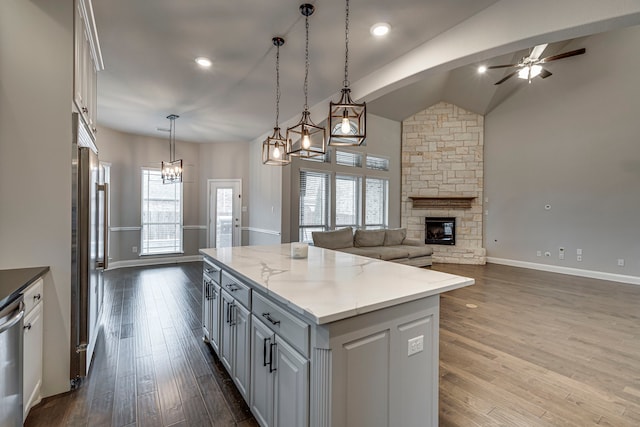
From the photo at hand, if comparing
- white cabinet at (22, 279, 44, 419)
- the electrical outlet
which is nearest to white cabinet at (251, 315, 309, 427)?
the electrical outlet

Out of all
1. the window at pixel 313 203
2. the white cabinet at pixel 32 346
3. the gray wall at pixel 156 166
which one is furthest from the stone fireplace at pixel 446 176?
the white cabinet at pixel 32 346

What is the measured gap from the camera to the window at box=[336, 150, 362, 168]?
691cm

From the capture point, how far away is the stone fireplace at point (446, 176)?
7.33 metres

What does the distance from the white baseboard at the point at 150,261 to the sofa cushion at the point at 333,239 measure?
12.1ft

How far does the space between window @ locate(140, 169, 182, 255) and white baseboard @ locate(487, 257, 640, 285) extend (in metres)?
7.74

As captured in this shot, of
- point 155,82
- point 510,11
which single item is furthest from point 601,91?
point 155,82

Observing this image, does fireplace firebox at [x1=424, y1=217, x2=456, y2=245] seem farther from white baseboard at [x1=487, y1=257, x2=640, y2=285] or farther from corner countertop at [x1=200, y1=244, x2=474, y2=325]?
corner countertop at [x1=200, y1=244, x2=474, y2=325]

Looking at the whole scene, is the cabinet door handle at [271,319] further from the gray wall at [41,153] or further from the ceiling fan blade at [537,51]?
the ceiling fan blade at [537,51]

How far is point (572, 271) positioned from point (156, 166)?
Result: 9.22m

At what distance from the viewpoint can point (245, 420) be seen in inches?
73.4

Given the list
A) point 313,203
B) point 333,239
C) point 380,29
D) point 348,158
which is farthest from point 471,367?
point 348,158

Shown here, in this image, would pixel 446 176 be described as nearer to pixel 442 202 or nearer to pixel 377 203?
pixel 442 202

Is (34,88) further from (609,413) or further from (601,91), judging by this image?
(601,91)

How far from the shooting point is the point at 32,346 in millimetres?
1891
